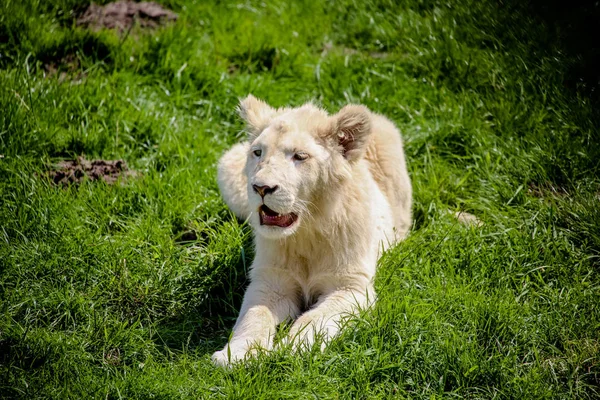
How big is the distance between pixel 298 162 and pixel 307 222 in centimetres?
45

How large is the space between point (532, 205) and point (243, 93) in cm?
311

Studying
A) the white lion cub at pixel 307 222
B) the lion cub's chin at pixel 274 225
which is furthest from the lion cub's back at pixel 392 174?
the lion cub's chin at pixel 274 225

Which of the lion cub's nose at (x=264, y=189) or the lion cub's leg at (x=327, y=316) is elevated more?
the lion cub's nose at (x=264, y=189)

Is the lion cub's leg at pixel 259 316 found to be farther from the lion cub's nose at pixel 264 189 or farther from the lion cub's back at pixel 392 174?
the lion cub's back at pixel 392 174

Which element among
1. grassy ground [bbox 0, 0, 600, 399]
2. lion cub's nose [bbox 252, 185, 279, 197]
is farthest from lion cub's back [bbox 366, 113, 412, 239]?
lion cub's nose [bbox 252, 185, 279, 197]

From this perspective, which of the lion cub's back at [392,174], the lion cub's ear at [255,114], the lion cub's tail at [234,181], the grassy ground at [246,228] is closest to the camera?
the grassy ground at [246,228]

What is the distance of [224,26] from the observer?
311 inches

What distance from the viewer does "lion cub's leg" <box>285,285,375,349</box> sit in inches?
167

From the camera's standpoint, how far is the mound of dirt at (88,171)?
583 cm

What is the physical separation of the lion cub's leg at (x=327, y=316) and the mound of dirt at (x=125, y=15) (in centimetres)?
444

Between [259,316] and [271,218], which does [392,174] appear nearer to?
[271,218]

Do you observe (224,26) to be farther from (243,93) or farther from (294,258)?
(294,258)

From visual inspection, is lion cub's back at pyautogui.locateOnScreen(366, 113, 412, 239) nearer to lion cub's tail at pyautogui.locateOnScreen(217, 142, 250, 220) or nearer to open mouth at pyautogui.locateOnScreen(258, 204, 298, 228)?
lion cub's tail at pyautogui.locateOnScreen(217, 142, 250, 220)

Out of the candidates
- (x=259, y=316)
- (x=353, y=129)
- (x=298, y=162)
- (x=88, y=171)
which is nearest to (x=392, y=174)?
(x=353, y=129)
